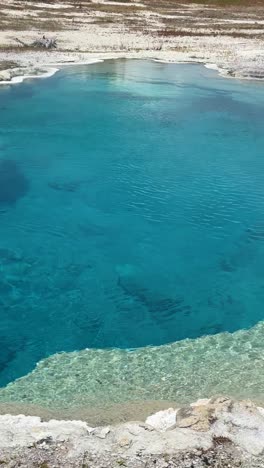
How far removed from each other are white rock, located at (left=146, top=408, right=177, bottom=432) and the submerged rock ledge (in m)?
0.02

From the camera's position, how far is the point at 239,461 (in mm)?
8508

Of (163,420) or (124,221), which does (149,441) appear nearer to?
(163,420)

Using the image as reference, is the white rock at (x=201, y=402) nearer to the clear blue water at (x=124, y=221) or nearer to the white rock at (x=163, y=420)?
the white rock at (x=163, y=420)

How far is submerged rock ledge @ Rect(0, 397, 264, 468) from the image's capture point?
8422 millimetres

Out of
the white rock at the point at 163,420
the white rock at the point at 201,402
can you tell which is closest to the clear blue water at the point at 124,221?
the white rock at the point at 201,402

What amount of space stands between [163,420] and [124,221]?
9477mm

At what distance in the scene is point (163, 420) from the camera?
32.2 feet

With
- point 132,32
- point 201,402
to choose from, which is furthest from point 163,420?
point 132,32

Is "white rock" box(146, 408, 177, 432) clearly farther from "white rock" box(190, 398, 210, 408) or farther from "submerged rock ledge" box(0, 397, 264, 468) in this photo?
"white rock" box(190, 398, 210, 408)

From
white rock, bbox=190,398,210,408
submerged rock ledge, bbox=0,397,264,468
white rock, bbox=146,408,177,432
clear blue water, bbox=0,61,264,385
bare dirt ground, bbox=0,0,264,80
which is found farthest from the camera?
bare dirt ground, bbox=0,0,264,80

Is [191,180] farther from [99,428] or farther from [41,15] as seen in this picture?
[41,15]

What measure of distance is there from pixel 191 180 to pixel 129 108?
10439 millimetres

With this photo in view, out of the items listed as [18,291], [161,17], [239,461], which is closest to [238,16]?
[161,17]

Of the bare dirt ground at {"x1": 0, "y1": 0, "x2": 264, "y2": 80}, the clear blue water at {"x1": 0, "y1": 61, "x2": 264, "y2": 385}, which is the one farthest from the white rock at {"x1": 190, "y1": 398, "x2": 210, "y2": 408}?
the bare dirt ground at {"x1": 0, "y1": 0, "x2": 264, "y2": 80}
